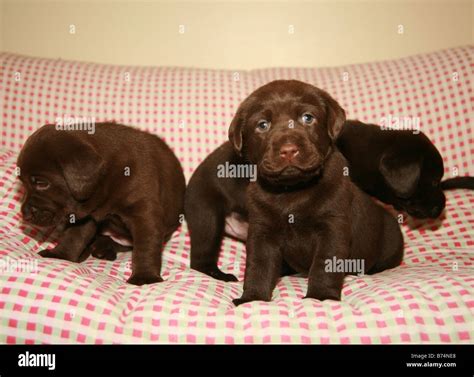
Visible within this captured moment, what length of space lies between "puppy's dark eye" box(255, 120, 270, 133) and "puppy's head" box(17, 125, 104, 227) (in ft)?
3.16

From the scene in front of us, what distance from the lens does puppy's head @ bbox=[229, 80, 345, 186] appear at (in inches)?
107

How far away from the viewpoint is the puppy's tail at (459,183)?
415 cm

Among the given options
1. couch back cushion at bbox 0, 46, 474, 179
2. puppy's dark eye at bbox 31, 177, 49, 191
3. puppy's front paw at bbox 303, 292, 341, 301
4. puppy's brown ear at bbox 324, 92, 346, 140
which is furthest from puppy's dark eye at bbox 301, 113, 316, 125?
couch back cushion at bbox 0, 46, 474, 179

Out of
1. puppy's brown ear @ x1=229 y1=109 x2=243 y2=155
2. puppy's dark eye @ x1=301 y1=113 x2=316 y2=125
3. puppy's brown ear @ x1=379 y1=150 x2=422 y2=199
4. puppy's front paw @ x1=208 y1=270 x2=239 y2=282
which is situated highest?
puppy's dark eye @ x1=301 y1=113 x2=316 y2=125

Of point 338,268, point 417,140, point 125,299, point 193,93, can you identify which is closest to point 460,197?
point 417,140

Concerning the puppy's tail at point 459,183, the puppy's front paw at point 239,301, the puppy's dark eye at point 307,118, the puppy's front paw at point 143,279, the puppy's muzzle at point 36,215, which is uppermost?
the puppy's dark eye at point 307,118

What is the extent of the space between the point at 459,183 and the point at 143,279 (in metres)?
2.52

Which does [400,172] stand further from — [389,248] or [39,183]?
[39,183]

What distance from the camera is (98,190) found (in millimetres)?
3336

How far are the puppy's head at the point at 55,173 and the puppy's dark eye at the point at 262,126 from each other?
0.96 meters

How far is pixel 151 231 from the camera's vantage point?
3.31 m

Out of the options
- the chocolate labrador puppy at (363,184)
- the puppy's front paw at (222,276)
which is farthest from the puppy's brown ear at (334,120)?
the puppy's front paw at (222,276)

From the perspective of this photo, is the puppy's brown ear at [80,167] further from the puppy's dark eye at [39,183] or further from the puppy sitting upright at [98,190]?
the puppy's dark eye at [39,183]

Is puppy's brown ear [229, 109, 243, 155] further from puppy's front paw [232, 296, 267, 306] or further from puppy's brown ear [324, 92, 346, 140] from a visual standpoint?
puppy's front paw [232, 296, 267, 306]
